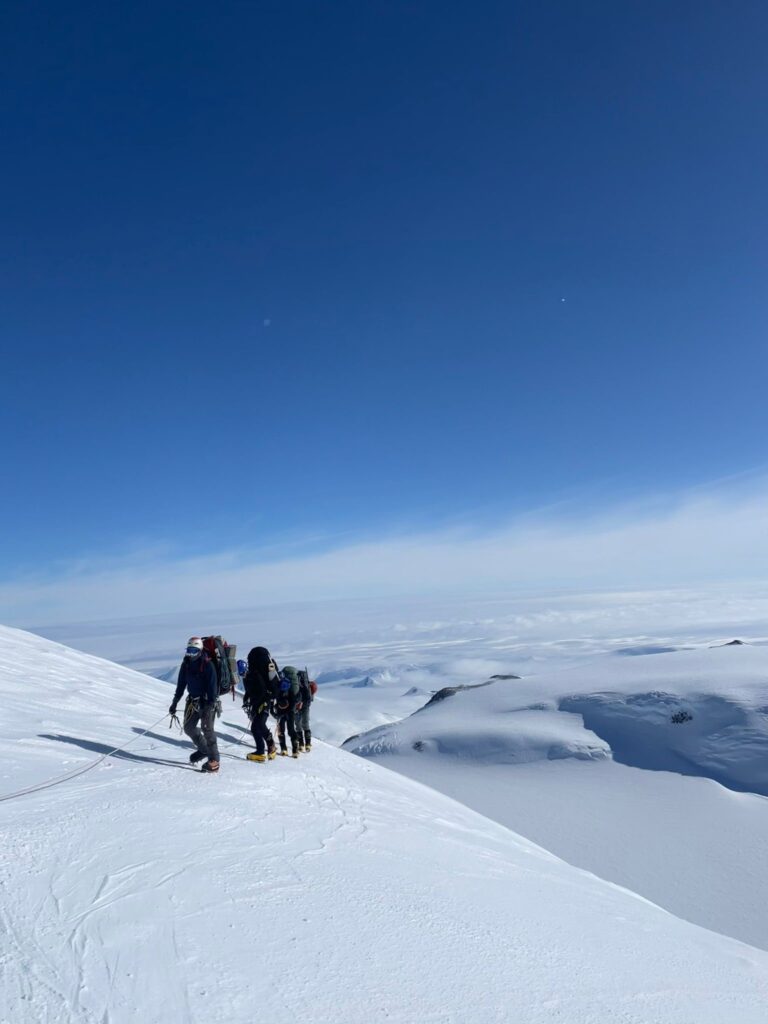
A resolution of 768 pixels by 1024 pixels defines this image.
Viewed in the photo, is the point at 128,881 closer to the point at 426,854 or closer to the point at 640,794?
the point at 426,854

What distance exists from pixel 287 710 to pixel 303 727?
1.08 m

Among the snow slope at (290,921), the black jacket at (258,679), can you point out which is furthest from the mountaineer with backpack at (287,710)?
the snow slope at (290,921)

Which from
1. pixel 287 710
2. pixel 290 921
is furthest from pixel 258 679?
pixel 290 921

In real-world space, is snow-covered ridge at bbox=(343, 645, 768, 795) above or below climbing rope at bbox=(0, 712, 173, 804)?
below

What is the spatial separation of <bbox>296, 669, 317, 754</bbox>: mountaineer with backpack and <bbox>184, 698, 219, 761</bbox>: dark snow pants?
3.73 metres

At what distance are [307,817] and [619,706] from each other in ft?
83.5

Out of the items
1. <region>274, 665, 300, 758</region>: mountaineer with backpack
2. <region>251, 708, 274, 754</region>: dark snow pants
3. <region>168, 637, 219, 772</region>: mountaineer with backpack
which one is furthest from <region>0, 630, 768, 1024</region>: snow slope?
<region>274, 665, 300, 758</region>: mountaineer with backpack

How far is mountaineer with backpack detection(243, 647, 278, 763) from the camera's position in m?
10.8

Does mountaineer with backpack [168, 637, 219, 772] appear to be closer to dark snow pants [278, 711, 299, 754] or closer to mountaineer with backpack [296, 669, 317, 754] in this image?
dark snow pants [278, 711, 299, 754]

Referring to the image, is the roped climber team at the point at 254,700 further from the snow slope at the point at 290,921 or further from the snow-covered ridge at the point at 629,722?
the snow-covered ridge at the point at 629,722

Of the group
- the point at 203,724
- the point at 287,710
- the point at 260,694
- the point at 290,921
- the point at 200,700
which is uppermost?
the point at 200,700

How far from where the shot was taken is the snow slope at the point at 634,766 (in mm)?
17250

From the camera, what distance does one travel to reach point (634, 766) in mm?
25516

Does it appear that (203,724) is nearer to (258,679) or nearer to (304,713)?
(258,679)
